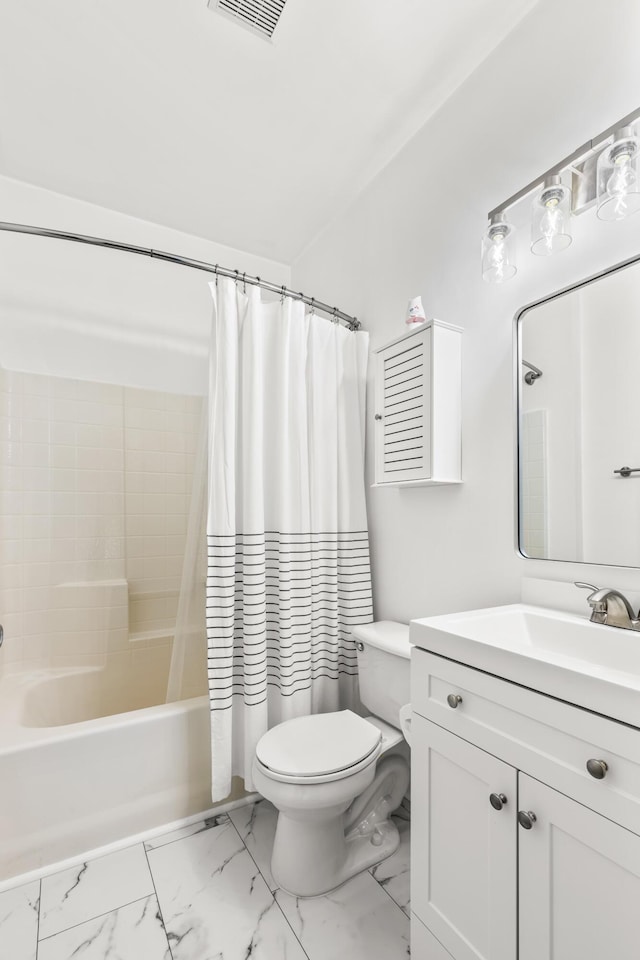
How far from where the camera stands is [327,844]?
4.66ft

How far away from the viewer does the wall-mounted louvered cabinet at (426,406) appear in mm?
1509

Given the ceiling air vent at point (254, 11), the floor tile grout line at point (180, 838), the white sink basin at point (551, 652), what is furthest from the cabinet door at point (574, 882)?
the ceiling air vent at point (254, 11)

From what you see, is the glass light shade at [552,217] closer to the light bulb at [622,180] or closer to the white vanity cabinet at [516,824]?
the light bulb at [622,180]

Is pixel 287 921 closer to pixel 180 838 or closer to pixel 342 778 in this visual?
pixel 342 778

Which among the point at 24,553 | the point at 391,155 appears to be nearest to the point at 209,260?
the point at 391,155

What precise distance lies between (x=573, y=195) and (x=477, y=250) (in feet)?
1.19

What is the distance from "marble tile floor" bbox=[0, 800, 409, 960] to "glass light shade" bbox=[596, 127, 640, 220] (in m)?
1.92

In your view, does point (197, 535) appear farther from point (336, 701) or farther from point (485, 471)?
point (485, 471)

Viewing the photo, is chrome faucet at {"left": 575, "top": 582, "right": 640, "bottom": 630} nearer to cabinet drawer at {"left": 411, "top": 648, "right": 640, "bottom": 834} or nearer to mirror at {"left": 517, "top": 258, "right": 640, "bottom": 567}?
mirror at {"left": 517, "top": 258, "right": 640, "bottom": 567}

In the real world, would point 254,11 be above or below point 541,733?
above

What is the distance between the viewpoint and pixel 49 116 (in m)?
1.74

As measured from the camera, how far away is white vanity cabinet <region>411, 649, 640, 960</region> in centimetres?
70

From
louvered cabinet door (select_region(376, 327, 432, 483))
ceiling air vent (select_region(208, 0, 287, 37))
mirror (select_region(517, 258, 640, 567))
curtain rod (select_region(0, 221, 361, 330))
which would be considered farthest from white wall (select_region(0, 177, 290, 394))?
mirror (select_region(517, 258, 640, 567))

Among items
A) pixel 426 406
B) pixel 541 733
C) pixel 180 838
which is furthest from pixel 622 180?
pixel 180 838
